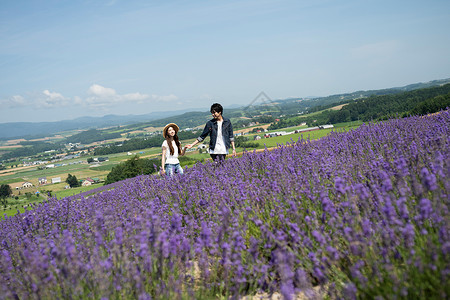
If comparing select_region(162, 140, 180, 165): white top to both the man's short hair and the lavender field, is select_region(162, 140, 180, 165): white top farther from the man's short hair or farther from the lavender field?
the lavender field

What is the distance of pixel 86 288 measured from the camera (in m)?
2.05

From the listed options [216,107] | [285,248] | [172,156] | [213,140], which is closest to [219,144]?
Result: [213,140]

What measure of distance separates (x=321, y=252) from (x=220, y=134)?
3.87m

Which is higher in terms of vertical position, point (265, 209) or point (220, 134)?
point (220, 134)

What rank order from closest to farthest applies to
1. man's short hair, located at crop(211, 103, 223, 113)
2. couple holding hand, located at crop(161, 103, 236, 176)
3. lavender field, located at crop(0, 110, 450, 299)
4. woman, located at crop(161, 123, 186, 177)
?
lavender field, located at crop(0, 110, 450, 299) → man's short hair, located at crop(211, 103, 223, 113) → couple holding hand, located at crop(161, 103, 236, 176) → woman, located at crop(161, 123, 186, 177)

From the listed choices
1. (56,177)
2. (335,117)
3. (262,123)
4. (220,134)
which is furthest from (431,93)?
(56,177)

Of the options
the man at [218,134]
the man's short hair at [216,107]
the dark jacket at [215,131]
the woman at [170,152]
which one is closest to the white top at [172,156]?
the woman at [170,152]

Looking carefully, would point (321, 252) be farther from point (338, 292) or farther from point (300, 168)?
point (300, 168)

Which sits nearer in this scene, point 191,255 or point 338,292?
point 338,292

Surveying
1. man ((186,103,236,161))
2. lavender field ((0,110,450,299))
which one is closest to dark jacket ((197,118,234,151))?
man ((186,103,236,161))

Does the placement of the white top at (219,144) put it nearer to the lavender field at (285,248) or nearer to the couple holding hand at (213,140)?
the couple holding hand at (213,140)

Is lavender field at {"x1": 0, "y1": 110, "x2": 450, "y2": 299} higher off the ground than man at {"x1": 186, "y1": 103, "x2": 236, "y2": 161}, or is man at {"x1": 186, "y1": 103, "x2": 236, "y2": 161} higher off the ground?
man at {"x1": 186, "y1": 103, "x2": 236, "y2": 161}

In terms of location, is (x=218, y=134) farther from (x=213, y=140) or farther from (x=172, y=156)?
(x=172, y=156)

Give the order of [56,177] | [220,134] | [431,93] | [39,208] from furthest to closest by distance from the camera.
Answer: [56,177], [431,93], [220,134], [39,208]
